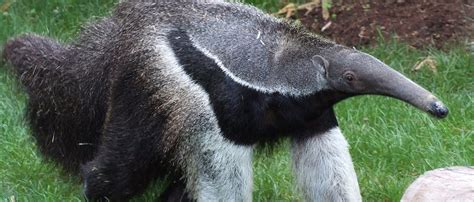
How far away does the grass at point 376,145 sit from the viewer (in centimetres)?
734

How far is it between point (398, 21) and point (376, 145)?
2.36m

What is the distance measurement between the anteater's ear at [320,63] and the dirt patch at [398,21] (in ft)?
12.6

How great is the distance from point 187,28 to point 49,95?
1.40 m

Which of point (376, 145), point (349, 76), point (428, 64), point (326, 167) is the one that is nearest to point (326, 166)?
point (326, 167)

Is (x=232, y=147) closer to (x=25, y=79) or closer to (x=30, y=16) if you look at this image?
(x=25, y=79)

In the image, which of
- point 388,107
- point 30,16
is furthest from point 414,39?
point 30,16

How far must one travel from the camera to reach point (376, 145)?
7797 millimetres

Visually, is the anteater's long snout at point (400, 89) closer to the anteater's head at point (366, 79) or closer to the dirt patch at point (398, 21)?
the anteater's head at point (366, 79)

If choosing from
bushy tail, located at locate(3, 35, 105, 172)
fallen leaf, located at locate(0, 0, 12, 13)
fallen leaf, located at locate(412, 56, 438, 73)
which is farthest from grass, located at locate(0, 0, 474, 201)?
fallen leaf, located at locate(0, 0, 12, 13)

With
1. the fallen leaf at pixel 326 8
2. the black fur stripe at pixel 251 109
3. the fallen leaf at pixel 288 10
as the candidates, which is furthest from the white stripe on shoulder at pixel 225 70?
the fallen leaf at pixel 288 10

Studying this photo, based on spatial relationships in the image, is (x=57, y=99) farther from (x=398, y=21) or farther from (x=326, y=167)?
(x=398, y=21)

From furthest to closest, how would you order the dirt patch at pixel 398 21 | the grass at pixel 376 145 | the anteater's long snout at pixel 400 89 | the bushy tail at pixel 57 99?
the dirt patch at pixel 398 21
the grass at pixel 376 145
the bushy tail at pixel 57 99
the anteater's long snout at pixel 400 89

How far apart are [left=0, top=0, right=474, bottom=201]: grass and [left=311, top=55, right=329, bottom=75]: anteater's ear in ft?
2.28

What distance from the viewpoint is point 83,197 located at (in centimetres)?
708
